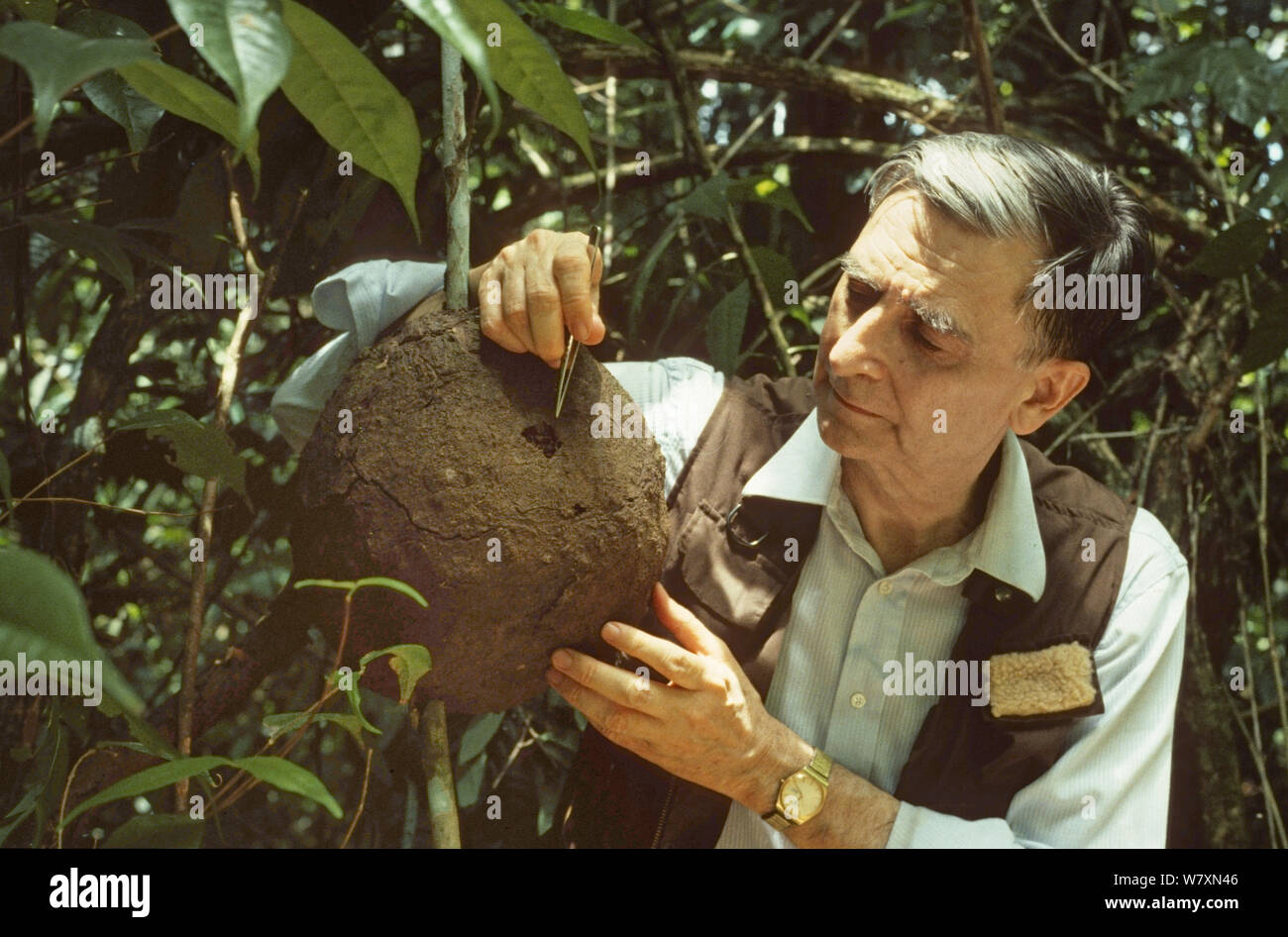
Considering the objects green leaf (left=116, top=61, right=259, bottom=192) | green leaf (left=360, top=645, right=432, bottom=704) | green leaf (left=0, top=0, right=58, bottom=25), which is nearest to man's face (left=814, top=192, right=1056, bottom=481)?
green leaf (left=360, top=645, right=432, bottom=704)

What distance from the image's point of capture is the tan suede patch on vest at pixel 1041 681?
1.43 metres

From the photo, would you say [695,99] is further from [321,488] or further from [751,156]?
[321,488]

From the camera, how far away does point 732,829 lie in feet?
5.21

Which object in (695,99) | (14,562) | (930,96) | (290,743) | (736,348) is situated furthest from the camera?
(930,96)

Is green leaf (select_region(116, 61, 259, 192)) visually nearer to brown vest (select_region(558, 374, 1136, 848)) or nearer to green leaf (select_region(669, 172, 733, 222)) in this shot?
brown vest (select_region(558, 374, 1136, 848))

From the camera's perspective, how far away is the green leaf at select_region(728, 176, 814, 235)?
6.00 feet

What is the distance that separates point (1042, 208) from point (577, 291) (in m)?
0.65

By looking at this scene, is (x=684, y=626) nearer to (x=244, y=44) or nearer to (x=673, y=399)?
(x=673, y=399)

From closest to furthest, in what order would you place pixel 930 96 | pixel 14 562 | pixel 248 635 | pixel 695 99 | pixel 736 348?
pixel 14 562 → pixel 248 635 → pixel 736 348 → pixel 695 99 → pixel 930 96

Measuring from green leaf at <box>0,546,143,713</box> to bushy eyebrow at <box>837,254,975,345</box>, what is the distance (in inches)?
40.0

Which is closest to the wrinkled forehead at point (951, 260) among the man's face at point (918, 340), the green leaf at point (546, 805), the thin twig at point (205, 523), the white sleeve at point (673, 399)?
the man's face at point (918, 340)

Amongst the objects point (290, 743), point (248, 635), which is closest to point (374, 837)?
point (248, 635)

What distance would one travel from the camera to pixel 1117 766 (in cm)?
146

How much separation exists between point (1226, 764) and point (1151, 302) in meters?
0.88
